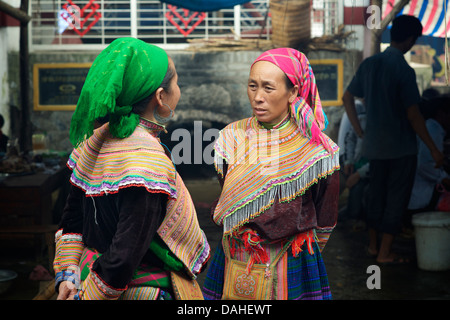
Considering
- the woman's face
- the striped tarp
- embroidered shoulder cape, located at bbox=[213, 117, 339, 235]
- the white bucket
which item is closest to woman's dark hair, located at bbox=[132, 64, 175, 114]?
the woman's face

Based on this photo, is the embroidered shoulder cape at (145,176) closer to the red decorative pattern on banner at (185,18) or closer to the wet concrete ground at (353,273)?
the wet concrete ground at (353,273)

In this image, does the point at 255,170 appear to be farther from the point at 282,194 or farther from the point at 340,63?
the point at 340,63

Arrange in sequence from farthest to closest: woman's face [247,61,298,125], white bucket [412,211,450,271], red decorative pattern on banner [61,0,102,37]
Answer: red decorative pattern on banner [61,0,102,37], white bucket [412,211,450,271], woman's face [247,61,298,125]

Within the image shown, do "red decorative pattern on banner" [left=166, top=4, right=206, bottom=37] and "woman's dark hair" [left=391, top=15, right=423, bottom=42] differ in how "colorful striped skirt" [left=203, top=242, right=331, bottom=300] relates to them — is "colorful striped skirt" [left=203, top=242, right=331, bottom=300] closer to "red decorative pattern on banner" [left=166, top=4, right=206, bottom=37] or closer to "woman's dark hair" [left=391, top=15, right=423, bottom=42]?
"woman's dark hair" [left=391, top=15, right=423, bottom=42]

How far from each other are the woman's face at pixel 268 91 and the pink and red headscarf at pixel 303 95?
0.03m

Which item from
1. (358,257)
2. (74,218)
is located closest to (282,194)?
(74,218)

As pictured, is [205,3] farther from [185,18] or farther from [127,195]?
[185,18]

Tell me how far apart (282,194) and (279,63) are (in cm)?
55

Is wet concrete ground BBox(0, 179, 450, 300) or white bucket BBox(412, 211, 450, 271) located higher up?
white bucket BBox(412, 211, 450, 271)

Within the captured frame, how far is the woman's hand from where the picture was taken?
1.94 metres

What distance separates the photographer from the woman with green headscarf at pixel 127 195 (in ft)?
5.81

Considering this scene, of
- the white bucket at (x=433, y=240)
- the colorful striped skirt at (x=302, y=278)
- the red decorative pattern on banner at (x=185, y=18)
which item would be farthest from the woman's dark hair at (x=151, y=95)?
the red decorative pattern on banner at (x=185, y=18)

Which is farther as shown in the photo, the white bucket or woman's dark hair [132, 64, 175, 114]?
the white bucket

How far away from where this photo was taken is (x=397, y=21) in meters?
4.67
